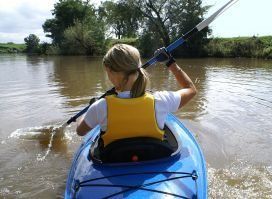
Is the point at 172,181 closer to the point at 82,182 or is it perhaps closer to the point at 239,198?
the point at 82,182

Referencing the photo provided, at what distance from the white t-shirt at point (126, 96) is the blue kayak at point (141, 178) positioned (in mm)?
288

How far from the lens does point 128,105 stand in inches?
105

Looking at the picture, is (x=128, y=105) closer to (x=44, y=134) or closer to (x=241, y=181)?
(x=241, y=181)

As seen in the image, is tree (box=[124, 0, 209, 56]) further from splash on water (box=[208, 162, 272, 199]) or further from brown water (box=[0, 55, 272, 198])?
splash on water (box=[208, 162, 272, 199])

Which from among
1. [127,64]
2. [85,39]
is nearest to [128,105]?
[127,64]

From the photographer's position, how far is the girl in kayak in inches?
105

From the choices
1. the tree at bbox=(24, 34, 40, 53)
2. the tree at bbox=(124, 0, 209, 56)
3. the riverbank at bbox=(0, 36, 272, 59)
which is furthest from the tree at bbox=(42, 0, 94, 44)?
the riverbank at bbox=(0, 36, 272, 59)

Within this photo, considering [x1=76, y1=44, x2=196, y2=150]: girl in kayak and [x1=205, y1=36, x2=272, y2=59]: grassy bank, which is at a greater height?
[x1=205, y1=36, x2=272, y2=59]: grassy bank

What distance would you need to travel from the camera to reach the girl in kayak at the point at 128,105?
8.78 ft

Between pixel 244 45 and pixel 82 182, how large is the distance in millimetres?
27837

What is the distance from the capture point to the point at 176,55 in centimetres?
3125

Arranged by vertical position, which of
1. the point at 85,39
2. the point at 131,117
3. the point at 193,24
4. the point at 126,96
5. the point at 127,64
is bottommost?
the point at 131,117

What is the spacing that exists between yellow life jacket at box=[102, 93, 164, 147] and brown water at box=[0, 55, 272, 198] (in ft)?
5.44

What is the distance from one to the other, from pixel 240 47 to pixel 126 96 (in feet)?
91.1
